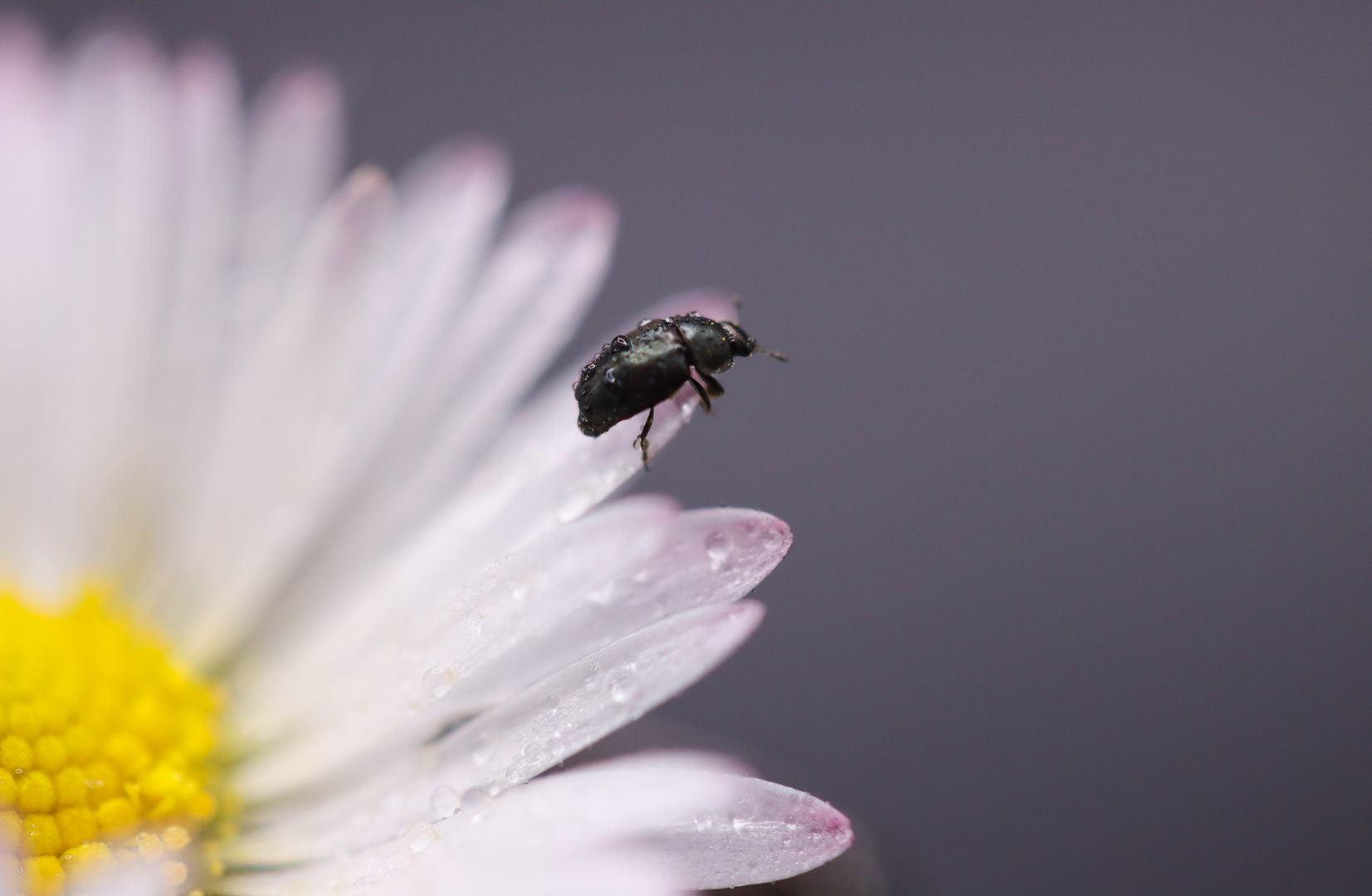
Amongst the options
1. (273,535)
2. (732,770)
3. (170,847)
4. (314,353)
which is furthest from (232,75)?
(732,770)

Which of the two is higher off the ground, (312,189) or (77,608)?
(312,189)

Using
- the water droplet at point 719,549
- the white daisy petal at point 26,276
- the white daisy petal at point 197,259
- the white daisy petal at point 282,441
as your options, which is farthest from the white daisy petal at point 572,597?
the white daisy petal at point 26,276

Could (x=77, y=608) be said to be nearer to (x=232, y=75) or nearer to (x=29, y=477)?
(x=29, y=477)

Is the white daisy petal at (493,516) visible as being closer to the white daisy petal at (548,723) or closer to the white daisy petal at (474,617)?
the white daisy petal at (474,617)

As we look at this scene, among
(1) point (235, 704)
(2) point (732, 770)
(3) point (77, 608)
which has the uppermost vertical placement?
(3) point (77, 608)

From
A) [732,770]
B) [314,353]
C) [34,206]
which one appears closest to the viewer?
[732,770]

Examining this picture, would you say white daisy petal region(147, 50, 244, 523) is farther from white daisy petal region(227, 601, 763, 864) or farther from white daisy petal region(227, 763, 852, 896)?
white daisy petal region(227, 763, 852, 896)
